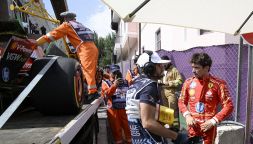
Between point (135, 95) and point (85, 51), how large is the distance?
242 cm

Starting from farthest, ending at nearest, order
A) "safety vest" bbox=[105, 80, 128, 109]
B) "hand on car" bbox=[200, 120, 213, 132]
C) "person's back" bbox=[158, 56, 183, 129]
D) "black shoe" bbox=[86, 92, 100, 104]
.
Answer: "safety vest" bbox=[105, 80, 128, 109] < "person's back" bbox=[158, 56, 183, 129] < "black shoe" bbox=[86, 92, 100, 104] < "hand on car" bbox=[200, 120, 213, 132]

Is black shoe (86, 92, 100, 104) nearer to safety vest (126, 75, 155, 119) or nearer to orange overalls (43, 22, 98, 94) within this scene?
orange overalls (43, 22, 98, 94)

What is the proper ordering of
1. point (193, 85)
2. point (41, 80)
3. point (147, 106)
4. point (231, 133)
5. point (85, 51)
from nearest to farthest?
A: point (147, 106) < point (41, 80) < point (193, 85) < point (231, 133) < point (85, 51)

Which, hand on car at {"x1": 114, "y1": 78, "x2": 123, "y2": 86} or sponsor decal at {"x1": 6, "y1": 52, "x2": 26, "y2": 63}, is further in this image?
hand on car at {"x1": 114, "y1": 78, "x2": 123, "y2": 86}

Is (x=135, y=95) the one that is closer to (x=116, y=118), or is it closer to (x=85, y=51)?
(x=85, y=51)

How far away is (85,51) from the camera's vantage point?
18.2 ft

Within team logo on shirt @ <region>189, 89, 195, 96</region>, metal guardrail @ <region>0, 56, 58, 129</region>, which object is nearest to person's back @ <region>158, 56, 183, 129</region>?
team logo on shirt @ <region>189, 89, 195, 96</region>

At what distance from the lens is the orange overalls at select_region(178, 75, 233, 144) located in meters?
4.17

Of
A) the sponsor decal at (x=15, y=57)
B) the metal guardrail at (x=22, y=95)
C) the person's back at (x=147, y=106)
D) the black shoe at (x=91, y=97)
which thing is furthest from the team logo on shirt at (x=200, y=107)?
the sponsor decal at (x=15, y=57)

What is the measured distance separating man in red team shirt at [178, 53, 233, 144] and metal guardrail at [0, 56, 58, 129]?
1.60 metres

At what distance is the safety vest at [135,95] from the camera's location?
326cm

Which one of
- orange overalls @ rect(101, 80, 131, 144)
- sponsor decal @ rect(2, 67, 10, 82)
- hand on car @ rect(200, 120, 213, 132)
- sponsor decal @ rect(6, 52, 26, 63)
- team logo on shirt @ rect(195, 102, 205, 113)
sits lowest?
orange overalls @ rect(101, 80, 131, 144)

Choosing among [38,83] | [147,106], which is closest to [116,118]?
[38,83]

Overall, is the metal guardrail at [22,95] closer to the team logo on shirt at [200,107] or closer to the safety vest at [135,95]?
the safety vest at [135,95]
